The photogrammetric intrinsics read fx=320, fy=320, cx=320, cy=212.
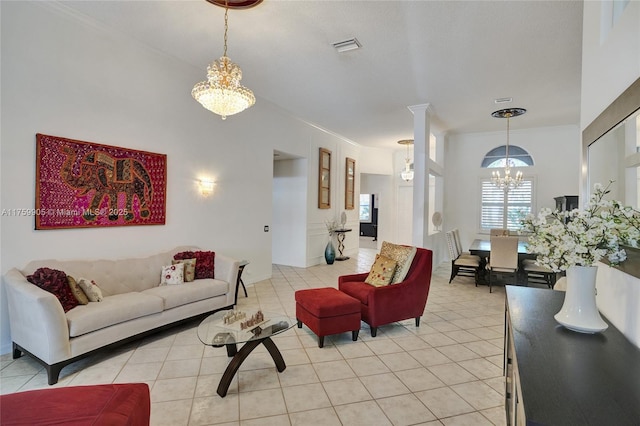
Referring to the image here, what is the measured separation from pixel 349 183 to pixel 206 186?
491 cm

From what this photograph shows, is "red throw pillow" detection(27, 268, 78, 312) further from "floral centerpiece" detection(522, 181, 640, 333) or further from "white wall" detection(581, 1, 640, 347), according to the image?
"white wall" detection(581, 1, 640, 347)

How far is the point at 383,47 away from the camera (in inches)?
149

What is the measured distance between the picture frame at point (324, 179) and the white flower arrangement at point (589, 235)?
→ 19.8 feet

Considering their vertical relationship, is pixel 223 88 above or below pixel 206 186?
above

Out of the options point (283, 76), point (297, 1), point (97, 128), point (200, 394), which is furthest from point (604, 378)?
point (283, 76)

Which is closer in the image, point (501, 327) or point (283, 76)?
point (501, 327)

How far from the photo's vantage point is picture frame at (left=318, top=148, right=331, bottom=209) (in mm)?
7574

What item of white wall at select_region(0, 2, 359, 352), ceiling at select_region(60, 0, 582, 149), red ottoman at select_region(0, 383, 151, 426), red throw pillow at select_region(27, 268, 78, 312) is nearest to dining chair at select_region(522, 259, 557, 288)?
ceiling at select_region(60, 0, 582, 149)

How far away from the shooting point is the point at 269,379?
2.62m

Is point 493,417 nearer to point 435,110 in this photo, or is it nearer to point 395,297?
point 395,297

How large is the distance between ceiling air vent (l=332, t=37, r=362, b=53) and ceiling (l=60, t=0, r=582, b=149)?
59mm

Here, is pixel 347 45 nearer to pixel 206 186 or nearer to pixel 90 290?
pixel 206 186

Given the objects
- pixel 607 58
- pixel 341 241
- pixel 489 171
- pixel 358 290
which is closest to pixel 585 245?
pixel 607 58

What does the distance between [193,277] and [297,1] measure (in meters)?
3.24
